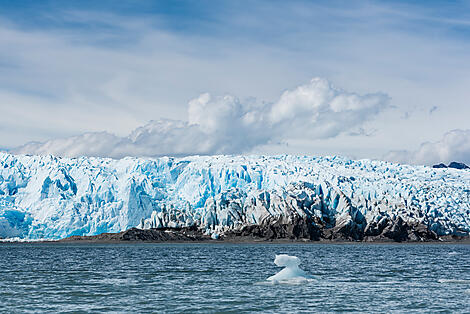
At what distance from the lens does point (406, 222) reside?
167 m

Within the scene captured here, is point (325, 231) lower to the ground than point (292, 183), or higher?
lower

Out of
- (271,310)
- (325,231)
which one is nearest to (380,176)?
(325,231)

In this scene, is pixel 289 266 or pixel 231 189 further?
pixel 231 189

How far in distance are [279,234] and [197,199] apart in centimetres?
2499

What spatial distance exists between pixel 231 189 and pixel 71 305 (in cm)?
12556

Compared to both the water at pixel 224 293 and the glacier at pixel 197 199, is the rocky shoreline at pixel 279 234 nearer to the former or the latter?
the glacier at pixel 197 199

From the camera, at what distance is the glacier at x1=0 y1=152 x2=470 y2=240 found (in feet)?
477

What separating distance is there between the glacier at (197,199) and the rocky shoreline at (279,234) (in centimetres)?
82

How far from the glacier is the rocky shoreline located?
2.69 feet

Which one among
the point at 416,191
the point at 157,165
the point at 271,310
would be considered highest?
the point at 157,165

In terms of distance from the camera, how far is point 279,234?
15738cm

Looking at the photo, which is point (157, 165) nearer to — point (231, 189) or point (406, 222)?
point (231, 189)

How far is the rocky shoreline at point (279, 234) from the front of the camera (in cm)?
14988

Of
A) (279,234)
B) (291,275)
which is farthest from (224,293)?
(279,234)
